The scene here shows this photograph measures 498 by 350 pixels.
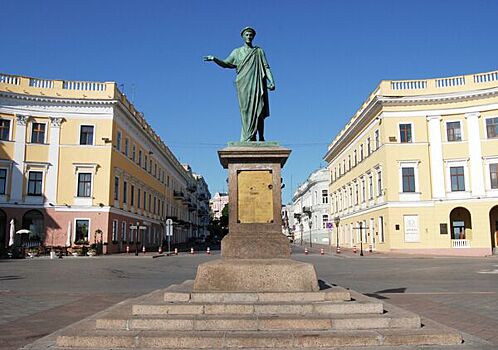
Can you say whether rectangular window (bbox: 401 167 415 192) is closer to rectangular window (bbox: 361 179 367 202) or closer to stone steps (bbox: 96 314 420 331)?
rectangular window (bbox: 361 179 367 202)

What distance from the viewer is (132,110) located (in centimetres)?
4381

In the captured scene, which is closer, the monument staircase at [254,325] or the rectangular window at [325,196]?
the monument staircase at [254,325]

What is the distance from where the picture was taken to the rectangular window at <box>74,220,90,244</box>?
35.9 m

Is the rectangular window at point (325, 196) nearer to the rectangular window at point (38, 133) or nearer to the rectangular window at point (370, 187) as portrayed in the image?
the rectangular window at point (370, 187)

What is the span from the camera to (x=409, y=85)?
38.5m

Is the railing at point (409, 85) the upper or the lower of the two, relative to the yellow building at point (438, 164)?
upper

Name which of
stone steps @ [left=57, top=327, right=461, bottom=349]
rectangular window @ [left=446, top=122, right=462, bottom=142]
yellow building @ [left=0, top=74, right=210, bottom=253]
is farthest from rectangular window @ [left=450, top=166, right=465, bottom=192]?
stone steps @ [left=57, top=327, right=461, bottom=349]

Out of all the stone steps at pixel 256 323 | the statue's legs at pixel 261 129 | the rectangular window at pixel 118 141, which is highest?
the rectangular window at pixel 118 141

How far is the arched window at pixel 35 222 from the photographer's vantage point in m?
35.4

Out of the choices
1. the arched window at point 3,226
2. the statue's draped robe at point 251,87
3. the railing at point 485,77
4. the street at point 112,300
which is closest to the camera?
the street at point 112,300

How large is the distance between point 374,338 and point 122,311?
11.7 feet

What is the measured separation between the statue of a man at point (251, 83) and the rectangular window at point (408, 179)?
30.6 meters

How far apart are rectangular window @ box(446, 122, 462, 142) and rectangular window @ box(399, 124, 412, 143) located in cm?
287

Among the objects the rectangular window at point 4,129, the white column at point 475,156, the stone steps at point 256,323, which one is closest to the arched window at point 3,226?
the rectangular window at point 4,129
